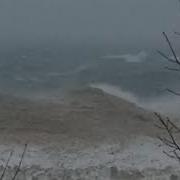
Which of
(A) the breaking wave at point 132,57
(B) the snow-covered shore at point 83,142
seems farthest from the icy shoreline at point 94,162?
(A) the breaking wave at point 132,57

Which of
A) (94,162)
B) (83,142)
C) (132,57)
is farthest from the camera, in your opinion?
(132,57)

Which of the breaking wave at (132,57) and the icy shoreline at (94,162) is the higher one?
the icy shoreline at (94,162)

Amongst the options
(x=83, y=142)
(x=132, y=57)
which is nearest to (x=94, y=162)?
(x=83, y=142)

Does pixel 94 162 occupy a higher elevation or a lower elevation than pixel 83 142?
higher

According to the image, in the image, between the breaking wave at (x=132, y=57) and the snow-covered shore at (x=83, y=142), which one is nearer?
the snow-covered shore at (x=83, y=142)

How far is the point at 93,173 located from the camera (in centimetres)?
1195

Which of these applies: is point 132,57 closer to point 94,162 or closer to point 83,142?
point 83,142

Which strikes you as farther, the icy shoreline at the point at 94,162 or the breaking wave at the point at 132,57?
the breaking wave at the point at 132,57

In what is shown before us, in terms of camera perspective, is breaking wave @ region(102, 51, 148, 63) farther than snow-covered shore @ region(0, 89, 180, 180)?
Yes

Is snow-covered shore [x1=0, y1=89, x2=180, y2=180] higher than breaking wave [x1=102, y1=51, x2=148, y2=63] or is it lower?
higher

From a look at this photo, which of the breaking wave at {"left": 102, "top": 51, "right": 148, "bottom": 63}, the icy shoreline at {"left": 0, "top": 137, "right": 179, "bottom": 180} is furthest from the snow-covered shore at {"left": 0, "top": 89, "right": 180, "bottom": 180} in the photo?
the breaking wave at {"left": 102, "top": 51, "right": 148, "bottom": 63}

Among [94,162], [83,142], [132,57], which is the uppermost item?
[94,162]

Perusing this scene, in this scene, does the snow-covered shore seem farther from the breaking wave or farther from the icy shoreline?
the breaking wave

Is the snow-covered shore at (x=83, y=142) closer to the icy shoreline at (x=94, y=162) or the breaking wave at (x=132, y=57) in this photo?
the icy shoreline at (x=94, y=162)
